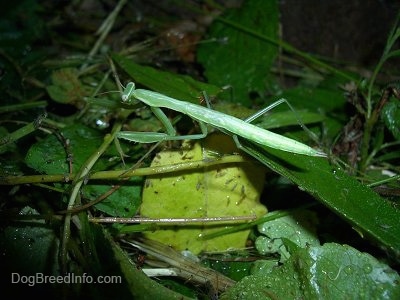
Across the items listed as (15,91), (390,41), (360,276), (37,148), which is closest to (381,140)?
(390,41)

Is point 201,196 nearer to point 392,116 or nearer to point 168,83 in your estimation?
point 168,83

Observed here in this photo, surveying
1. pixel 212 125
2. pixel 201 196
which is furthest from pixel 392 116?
pixel 201 196

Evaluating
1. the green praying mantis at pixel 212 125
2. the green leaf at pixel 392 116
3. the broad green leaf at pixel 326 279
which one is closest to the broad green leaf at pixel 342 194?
the green praying mantis at pixel 212 125

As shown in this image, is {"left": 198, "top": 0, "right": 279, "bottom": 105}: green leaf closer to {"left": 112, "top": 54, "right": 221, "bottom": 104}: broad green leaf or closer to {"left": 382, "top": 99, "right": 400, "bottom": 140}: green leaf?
{"left": 112, "top": 54, "right": 221, "bottom": 104}: broad green leaf

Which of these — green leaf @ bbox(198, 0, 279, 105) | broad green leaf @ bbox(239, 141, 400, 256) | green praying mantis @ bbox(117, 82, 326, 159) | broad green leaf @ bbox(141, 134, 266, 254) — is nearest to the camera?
broad green leaf @ bbox(239, 141, 400, 256)

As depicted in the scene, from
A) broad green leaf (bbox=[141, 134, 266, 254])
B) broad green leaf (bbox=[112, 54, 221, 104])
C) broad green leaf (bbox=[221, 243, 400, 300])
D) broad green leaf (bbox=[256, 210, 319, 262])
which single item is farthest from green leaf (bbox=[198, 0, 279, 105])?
broad green leaf (bbox=[221, 243, 400, 300])
